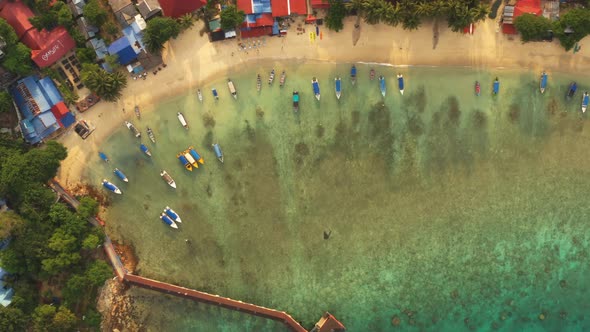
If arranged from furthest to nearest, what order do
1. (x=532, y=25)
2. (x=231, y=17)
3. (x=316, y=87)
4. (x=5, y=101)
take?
1. (x=316, y=87)
2. (x=231, y=17)
3. (x=5, y=101)
4. (x=532, y=25)

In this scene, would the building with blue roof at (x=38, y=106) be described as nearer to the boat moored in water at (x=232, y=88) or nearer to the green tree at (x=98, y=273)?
the green tree at (x=98, y=273)

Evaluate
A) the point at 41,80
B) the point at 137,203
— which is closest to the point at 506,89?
the point at 137,203

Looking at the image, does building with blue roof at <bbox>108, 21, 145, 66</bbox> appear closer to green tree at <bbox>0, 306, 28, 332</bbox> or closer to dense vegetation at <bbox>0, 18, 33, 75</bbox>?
dense vegetation at <bbox>0, 18, 33, 75</bbox>

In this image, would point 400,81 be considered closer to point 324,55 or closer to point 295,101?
point 324,55

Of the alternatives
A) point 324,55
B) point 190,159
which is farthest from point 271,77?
point 190,159

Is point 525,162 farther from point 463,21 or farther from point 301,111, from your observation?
point 301,111

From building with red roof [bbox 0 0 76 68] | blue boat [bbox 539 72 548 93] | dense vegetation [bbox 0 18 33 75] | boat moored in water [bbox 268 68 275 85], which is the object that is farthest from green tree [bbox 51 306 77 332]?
blue boat [bbox 539 72 548 93]
